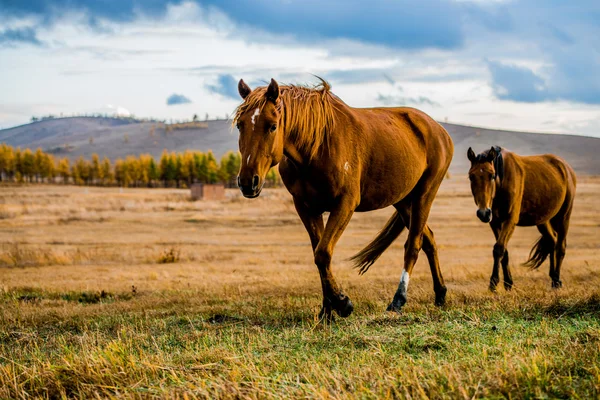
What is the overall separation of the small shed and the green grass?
76.7m

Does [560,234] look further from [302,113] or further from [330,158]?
[302,113]

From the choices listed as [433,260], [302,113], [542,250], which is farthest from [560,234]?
[302,113]

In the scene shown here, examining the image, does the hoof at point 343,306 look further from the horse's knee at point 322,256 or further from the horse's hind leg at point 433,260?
the horse's hind leg at point 433,260

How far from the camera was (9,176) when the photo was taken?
171500 mm

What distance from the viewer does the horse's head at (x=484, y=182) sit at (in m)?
10.7

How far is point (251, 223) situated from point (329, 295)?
133 feet

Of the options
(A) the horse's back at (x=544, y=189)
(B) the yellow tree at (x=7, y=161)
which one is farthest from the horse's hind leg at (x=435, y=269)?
(B) the yellow tree at (x=7, y=161)

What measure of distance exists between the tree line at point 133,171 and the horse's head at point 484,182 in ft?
480

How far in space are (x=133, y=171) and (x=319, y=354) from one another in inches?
6604

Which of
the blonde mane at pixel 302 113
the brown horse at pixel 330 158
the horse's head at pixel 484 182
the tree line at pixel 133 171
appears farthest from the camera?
the tree line at pixel 133 171

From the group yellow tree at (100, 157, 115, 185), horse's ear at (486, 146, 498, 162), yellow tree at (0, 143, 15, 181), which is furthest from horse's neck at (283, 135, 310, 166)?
yellow tree at (0, 143, 15, 181)

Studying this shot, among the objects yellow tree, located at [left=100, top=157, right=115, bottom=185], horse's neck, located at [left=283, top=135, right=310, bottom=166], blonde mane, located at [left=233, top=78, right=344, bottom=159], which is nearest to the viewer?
blonde mane, located at [left=233, top=78, right=344, bottom=159]

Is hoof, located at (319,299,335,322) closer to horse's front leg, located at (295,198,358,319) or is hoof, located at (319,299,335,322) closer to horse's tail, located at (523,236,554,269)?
horse's front leg, located at (295,198,358,319)

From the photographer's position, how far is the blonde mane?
630cm
